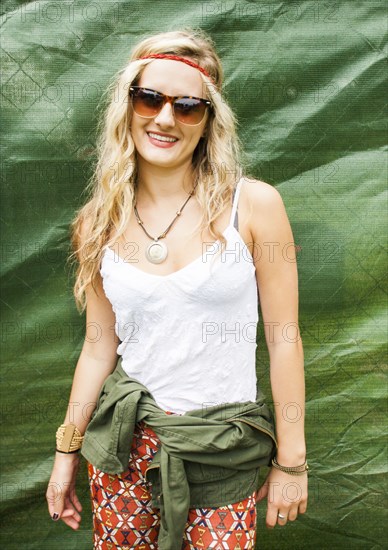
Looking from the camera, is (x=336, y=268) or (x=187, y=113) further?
(x=336, y=268)

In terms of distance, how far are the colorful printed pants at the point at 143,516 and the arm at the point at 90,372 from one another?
191 millimetres

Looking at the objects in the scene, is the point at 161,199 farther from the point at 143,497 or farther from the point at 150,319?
the point at 143,497

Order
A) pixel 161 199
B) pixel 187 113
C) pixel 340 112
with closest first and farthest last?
pixel 187 113 → pixel 161 199 → pixel 340 112

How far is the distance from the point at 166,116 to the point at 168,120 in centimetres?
1

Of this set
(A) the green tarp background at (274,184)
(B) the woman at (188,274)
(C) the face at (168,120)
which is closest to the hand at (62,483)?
(B) the woman at (188,274)

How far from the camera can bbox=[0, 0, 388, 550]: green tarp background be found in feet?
7.29

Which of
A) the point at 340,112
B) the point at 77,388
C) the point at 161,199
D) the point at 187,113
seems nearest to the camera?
the point at 187,113

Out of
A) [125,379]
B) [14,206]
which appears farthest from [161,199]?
[14,206]

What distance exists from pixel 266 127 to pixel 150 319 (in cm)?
90

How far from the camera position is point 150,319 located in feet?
5.71

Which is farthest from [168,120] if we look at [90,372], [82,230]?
[90,372]

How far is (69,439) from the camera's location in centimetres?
200

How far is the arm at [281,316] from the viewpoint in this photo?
1713mm

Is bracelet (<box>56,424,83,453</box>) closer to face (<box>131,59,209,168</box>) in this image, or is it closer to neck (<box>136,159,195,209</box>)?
neck (<box>136,159,195,209</box>)
